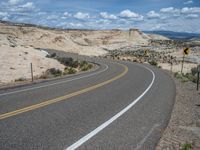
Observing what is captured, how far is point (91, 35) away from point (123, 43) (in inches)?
743

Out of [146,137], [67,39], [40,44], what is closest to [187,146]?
[146,137]

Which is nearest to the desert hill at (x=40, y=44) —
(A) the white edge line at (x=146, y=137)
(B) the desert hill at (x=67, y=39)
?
(B) the desert hill at (x=67, y=39)

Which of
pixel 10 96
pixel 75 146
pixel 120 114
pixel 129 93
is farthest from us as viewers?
pixel 129 93

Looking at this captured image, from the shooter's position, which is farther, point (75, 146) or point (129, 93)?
point (129, 93)

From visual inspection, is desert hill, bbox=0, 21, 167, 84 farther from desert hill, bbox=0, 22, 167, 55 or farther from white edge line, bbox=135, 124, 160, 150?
white edge line, bbox=135, 124, 160, 150

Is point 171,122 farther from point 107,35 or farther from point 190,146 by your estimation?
point 107,35

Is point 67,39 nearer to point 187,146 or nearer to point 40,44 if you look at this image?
point 40,44

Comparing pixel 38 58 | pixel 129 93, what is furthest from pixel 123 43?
pixel 129 93

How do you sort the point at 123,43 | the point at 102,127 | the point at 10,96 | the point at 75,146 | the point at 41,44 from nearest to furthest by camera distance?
the point at 75,146
the point at 102,127
the point at 10,96
the point at 41,44
the point at 123,43

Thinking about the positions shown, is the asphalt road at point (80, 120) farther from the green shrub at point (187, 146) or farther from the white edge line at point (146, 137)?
the green shrub at point (187, 146)

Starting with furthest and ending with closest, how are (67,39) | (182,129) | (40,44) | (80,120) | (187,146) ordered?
1. (67,39)
2. (40,44)
3. (80,120)
4. (182,129)
5. (187,146)

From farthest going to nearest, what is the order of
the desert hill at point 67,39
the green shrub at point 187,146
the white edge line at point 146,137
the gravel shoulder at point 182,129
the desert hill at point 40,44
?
the desert hill at point 67,39 → the desert hill at point 40,44 → the gravel shoulder at point 182,129 → the white edge line at point 146,137 → the green shrub at point 187,146

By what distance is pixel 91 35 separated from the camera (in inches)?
5655

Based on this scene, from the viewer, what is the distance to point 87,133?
25.5ft
